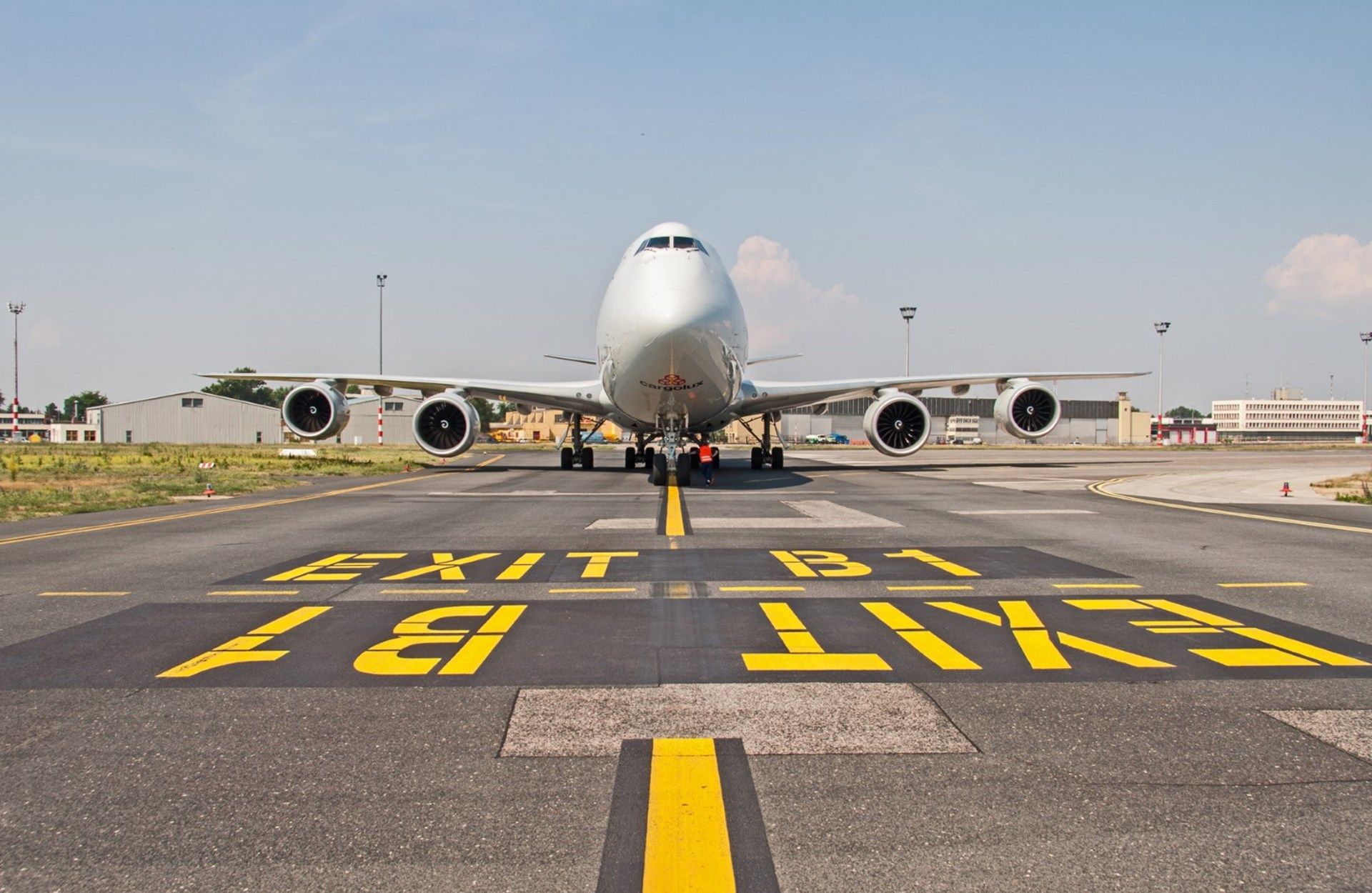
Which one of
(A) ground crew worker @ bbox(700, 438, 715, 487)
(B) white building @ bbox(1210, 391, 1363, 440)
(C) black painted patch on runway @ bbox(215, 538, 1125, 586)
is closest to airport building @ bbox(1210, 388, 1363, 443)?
(B) white building @ bbox(1210, 391, 1363, 440)

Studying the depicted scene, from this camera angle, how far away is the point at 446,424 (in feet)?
85.6

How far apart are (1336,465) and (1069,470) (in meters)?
13.9

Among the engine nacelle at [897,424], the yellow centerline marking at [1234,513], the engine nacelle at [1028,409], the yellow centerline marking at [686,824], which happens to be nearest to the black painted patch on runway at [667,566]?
the yellow centerline marking at [686,824]

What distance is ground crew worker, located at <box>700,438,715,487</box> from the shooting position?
66.8 ft

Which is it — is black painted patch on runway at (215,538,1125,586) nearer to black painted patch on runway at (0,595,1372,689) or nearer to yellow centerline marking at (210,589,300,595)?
yellow centerline marking at (210,589,300,595)

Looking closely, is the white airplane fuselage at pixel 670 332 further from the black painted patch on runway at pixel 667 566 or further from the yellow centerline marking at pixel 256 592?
the yellow centerline marking at pixel 256 592

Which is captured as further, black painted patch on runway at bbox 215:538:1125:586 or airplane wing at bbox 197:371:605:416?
airplane wing at bbox 197:371:605:416

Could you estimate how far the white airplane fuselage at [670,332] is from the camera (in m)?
17.8

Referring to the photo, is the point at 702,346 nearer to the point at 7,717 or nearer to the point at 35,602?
the point at 35,602

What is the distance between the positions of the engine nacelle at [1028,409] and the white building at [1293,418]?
164 m

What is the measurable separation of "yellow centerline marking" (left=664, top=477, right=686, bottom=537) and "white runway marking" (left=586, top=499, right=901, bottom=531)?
0.63 ft

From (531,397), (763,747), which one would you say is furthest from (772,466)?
(763,747)

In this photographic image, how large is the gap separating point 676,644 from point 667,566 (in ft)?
10.5

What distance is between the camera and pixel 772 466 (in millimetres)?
29594
